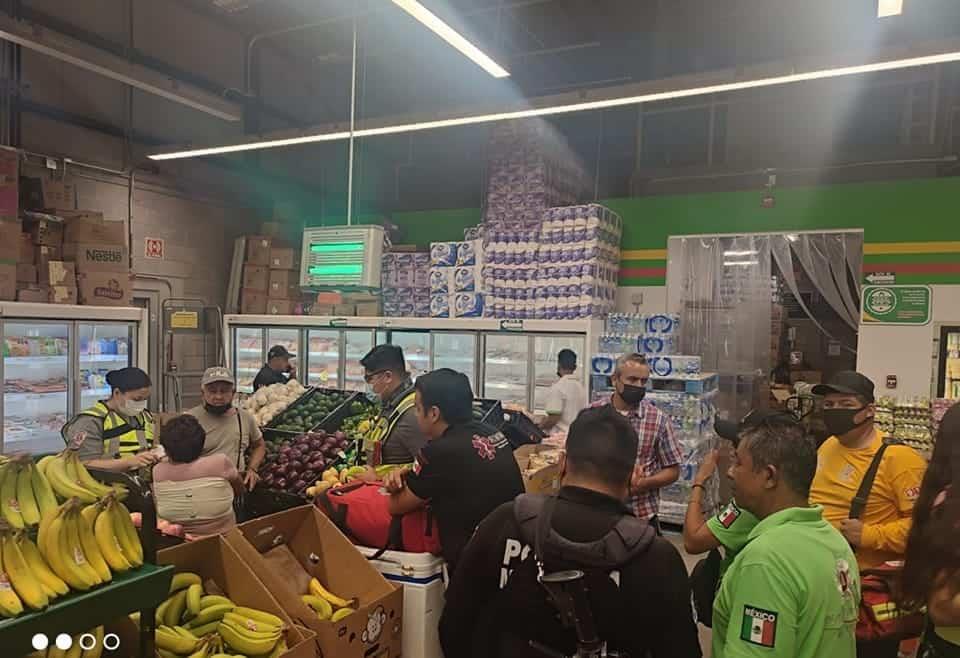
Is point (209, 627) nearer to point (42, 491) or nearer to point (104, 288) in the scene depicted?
point (42, 491)

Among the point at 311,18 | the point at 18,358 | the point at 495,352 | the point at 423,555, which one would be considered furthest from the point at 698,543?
the point at 311,18

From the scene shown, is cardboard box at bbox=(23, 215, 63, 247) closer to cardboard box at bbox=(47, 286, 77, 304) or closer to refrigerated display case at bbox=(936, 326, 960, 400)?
cardboard box at bbox=(47, 286, 77, 304)

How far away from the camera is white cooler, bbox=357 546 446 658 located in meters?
2.75

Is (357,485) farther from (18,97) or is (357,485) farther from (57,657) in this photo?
(18,97)

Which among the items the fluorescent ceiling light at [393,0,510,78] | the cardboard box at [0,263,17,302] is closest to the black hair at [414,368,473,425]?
the fluorescent ceiling light at [393,0,510,78]

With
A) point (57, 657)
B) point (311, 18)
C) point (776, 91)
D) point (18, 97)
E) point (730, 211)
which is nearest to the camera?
point (57, 657)

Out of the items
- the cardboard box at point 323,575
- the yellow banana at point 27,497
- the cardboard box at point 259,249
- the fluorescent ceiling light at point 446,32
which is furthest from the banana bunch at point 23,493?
the cardboard box at point 259,249

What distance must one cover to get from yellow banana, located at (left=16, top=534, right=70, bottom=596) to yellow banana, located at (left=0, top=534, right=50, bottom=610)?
12mm

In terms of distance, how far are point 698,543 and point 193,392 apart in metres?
8.14

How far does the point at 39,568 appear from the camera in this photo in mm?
1634

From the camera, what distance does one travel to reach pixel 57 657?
170 cm

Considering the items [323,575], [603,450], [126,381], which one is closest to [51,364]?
[126,381]

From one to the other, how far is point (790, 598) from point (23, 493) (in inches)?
79.0

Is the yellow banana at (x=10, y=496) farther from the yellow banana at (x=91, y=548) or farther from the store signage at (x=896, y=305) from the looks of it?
the store signage at (x=896, y=305)
